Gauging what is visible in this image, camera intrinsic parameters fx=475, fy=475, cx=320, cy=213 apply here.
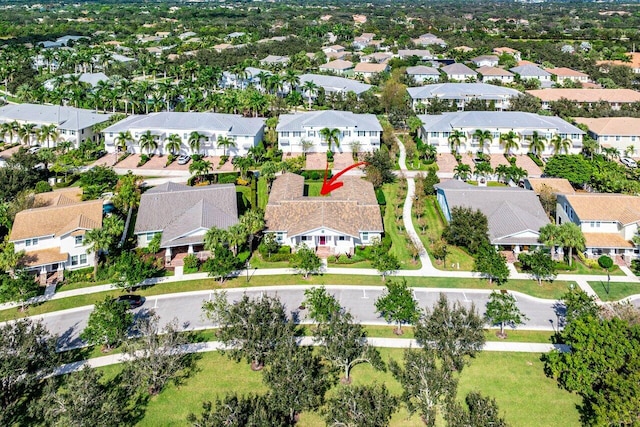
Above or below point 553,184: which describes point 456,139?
above

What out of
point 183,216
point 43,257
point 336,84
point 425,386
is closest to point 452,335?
point 425,386

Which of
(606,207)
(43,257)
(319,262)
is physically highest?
(606,207)

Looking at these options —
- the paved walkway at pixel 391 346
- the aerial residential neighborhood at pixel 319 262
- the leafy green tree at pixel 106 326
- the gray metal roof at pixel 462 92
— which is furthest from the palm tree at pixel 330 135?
the leafy green tree at pixel 106 326

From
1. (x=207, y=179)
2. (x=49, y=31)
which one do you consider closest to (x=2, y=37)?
(x=49, y=31)

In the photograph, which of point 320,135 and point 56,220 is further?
point 320,135

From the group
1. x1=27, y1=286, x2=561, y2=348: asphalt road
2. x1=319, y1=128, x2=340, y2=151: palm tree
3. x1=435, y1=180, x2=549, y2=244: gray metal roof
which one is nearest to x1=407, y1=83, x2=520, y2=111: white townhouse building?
x1=319, y1=128, x2=340, y2=151: palm tree

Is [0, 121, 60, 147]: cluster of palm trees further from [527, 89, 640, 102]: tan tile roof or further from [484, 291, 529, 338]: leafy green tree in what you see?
[527, 89, 640, 102]: tan tile roof

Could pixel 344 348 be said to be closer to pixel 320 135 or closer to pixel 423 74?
pixel 320 135
